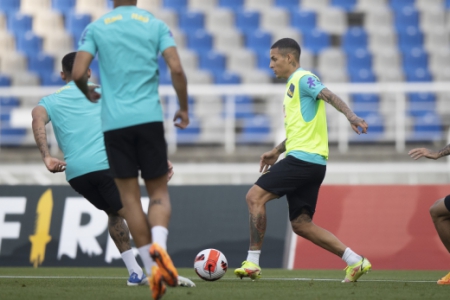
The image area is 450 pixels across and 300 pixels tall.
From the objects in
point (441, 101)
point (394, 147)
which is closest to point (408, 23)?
point (441, 101)

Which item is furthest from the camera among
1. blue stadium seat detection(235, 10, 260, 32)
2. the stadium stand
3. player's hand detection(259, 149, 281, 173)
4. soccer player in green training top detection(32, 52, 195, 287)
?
blue stadium seat detection(235, 10, 260, 32)

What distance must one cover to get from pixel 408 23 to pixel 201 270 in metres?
13.0

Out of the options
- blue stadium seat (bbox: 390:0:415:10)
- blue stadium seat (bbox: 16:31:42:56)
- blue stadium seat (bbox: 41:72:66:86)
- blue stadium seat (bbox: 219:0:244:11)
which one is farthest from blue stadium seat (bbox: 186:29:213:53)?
blue stadium seat (bbox: 390:0:415:10)

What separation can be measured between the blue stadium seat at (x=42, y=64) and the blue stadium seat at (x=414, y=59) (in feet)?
26.5

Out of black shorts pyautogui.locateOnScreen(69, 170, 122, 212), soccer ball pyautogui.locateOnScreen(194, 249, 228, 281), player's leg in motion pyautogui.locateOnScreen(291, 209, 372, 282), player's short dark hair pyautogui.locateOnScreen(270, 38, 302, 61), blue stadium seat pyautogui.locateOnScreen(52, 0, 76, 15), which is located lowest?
soccer ball pyautogui.locateOnScreen(194, 249, 228, 281)

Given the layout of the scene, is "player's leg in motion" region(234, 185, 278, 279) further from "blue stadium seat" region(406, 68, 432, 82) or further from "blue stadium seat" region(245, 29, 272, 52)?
"blue stadium seat" region(245, 29, 272, 52)

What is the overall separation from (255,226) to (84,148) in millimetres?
1700

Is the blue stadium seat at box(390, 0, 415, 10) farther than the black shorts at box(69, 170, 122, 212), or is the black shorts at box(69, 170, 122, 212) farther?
the blue stadium seat at box(390, 0, 415, 10)

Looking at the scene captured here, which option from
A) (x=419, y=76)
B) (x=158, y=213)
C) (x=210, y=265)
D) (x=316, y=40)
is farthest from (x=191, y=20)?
(x=158, y=213)

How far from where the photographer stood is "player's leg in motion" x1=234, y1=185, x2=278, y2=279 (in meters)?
7.09

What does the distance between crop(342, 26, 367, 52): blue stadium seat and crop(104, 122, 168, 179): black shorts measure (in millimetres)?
13382

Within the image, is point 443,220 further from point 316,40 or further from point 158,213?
point 316,40

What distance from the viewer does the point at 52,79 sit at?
17.5 metres

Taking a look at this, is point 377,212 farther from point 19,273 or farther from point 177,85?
point 177,85
